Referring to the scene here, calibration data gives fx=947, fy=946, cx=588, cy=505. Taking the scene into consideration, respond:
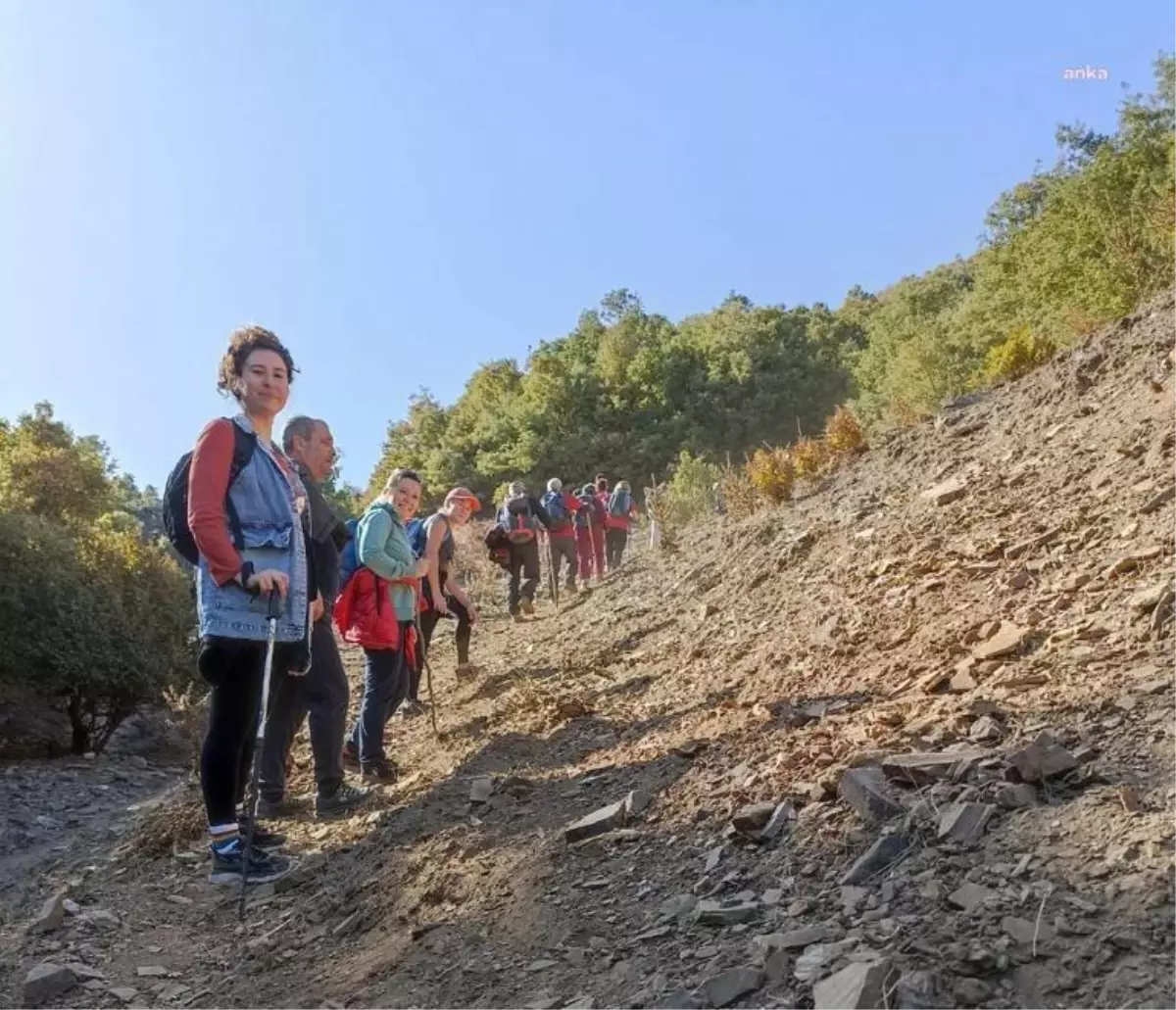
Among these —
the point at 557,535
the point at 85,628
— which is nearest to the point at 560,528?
the point at 557,535

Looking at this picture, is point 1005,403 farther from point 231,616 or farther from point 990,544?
point 231,616

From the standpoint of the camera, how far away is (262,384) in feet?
11.4

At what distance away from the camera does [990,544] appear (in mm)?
4863

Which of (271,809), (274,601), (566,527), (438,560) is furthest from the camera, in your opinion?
(566,527)

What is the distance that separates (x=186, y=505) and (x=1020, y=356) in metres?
8.60

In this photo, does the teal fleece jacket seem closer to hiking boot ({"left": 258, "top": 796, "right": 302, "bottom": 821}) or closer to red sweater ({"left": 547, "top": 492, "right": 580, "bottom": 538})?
hiking boot ({"left": 258, "top": 796, "right": 302, "bottom": 821})

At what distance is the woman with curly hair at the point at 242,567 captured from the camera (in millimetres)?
3221

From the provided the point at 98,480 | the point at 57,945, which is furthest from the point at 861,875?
the point at 98,480

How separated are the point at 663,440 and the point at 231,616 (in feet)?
103

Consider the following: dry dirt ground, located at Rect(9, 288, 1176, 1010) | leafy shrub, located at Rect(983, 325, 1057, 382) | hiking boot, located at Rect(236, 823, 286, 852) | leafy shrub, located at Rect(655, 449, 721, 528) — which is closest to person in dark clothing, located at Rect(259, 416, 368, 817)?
dry dirt ground, located at Rect(9, 288, 1176, 1010)

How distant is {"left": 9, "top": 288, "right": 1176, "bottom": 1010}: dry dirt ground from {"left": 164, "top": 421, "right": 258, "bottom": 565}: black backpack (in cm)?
131

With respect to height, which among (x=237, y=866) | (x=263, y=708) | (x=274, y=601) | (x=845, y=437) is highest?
(x=845, y=437)

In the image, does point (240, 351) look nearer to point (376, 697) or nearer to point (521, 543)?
point (376, 697)

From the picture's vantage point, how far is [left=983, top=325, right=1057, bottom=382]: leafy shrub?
945 cm
